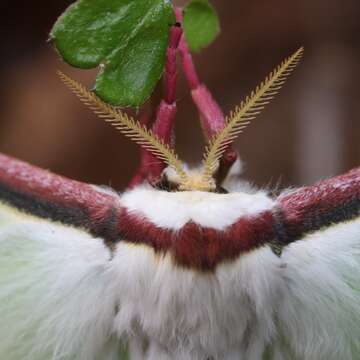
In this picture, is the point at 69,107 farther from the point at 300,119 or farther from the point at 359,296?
the point at 359,296

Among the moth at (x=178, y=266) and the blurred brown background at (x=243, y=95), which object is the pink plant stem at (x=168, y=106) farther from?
the blurred brown background at (x=243, y=95)

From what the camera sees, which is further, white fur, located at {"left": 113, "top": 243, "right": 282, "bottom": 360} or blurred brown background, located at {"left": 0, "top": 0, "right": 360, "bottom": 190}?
blurred brown background, located at {"left": 0, "top": 0, "right": 360, "bottom": 190}

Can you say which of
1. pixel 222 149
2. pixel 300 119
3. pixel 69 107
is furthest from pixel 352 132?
pixel 222 149

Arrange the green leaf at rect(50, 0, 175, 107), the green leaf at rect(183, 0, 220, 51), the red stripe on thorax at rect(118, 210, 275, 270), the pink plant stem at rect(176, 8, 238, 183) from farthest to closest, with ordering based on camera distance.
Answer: the green leaf at rect(183, 0, 220, 51) < the pink plant stem at rect(176, 8, 238, 183) < the green leaf at rect(50, 0, 175, 107) < the red stripe on thorax at rect(118, 210, 275, 270)

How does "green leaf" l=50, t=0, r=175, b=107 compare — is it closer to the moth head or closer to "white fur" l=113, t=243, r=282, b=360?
the moth head

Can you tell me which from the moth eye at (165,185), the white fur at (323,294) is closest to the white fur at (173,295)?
the white fur at (323,294)

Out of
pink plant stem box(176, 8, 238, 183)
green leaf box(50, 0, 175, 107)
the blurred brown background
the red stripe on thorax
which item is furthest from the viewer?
the blurred brown background

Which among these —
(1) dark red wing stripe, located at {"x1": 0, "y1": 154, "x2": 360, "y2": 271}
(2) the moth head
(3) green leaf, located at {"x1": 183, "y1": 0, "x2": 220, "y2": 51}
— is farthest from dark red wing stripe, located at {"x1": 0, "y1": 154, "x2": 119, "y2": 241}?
(3) green leaf, located at {"x1": 183, "y1": 0, "x2": 220, "y2": 51}

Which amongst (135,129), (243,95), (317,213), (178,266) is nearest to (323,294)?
(317,213)
